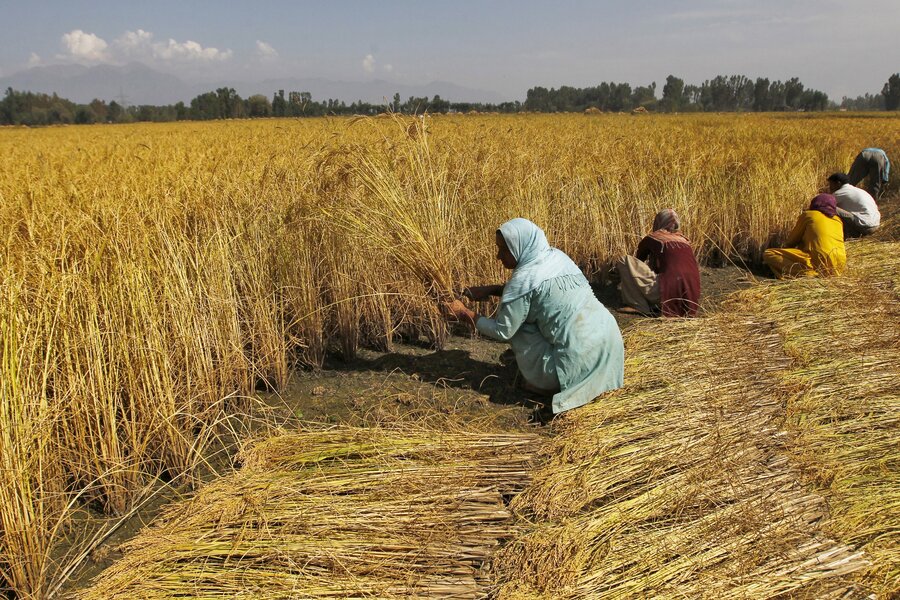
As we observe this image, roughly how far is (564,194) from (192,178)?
125 inches

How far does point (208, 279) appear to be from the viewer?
287 centimetres

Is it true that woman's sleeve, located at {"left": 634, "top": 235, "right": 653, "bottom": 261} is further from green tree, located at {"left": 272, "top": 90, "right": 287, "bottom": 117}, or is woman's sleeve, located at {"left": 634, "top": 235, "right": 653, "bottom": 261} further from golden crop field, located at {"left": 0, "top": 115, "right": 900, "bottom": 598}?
green tree, located at {"left": 272, "top": 90, "right": 287, "bottom": 117}

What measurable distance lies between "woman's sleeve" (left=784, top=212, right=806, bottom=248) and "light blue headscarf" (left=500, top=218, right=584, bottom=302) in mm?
3503

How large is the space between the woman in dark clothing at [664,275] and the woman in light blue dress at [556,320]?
1525mm

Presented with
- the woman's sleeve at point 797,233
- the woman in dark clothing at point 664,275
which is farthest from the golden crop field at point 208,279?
the woman's sleeve at point 797,233

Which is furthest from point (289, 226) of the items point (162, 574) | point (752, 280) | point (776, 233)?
point (776, 233)

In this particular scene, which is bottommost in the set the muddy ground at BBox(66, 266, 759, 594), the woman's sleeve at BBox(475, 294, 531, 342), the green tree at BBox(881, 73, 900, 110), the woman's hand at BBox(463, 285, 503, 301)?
the muddy ground at BBox(66, 266, 759, 594)

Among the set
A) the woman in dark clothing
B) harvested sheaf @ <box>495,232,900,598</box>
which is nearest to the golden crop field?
the woman in dark clothing

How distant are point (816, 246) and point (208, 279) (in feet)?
16.8

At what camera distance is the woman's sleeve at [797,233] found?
205 inches

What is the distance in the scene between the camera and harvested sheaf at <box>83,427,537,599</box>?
5.63ft

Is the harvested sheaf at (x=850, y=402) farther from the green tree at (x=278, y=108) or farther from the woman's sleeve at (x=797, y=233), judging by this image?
the green tree at (x=278, y=108)

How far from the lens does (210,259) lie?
2.89m

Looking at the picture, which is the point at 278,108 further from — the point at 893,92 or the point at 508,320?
the point at 893,92
